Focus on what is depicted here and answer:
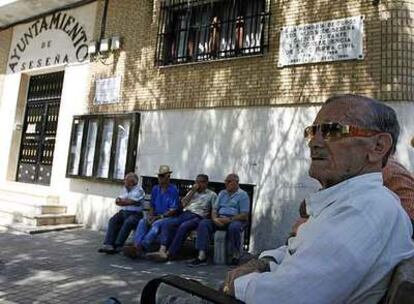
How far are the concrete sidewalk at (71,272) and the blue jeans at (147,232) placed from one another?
1.07 feet

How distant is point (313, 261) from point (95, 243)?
7.26m

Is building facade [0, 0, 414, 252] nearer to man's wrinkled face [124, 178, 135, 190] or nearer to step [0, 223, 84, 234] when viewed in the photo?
step [0, 223, 84, 234]

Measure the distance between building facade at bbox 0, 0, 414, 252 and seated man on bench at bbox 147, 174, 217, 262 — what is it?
82 cm

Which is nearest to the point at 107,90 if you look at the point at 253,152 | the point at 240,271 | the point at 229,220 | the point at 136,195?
the point at 136,195

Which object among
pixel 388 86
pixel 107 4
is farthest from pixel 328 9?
pixel 107 4

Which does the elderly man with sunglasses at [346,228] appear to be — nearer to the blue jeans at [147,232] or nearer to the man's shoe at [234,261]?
the man's shoe at [234,261]

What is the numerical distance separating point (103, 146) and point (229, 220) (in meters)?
4.28

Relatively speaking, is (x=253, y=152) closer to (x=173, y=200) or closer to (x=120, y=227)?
(x=173, y=200)

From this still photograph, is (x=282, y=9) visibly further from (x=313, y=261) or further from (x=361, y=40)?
(x=313, y=261)

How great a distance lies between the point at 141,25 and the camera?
993 cm

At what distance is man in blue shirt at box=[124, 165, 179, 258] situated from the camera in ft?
23.0

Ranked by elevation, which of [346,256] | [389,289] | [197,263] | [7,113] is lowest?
[197,263]

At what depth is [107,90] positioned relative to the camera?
10.2 m

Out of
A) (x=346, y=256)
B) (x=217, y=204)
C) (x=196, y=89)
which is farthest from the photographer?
(x=196, y=89)
